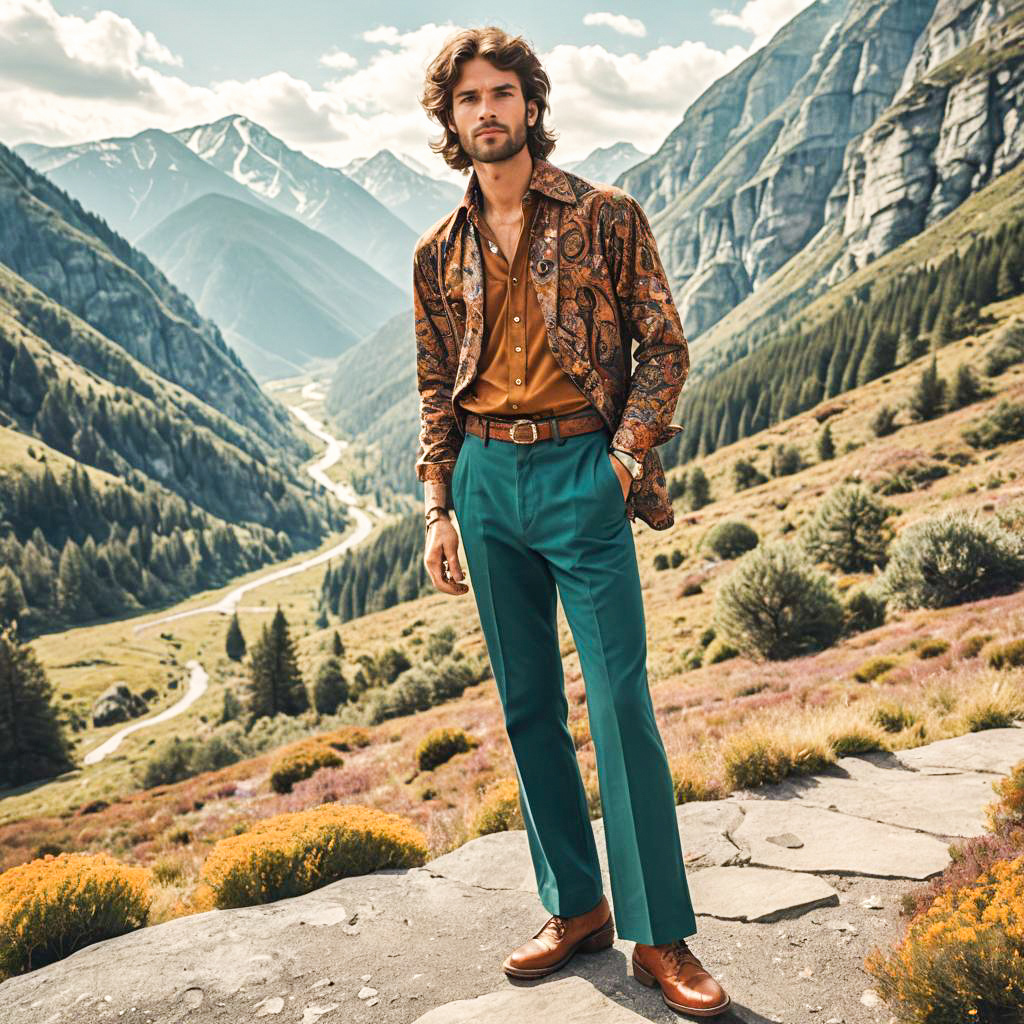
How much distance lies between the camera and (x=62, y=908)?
5320 millimetres

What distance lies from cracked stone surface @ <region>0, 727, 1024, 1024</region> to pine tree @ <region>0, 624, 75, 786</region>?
71.0m

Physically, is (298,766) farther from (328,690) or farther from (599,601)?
(328,690)

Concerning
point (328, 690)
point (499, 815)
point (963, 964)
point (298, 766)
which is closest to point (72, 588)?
point (328, 690)

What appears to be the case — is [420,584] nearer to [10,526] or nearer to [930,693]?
[10,526]

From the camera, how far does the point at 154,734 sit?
86688mm

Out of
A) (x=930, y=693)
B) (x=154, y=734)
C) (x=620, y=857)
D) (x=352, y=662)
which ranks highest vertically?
(x=620, y=857)

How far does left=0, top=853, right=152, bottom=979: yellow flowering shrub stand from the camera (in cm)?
516

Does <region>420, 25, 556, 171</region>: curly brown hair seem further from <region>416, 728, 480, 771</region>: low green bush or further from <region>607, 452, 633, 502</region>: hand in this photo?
<region>416, 728, 480, 771</region>: low green bush

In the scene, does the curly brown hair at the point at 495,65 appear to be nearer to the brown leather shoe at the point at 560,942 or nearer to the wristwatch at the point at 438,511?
the wristwatch at the point at 438,511

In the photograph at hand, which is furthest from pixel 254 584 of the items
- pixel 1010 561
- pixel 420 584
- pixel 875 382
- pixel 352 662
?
pixel 1010 561

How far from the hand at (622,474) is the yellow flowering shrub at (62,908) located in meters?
4.73

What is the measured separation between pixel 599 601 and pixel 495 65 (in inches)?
99.5

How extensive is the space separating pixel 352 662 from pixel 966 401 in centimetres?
5598

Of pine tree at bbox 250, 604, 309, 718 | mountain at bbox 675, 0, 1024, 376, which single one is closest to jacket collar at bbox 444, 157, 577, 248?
pine tree at bbox 250, 604, 309, 718
